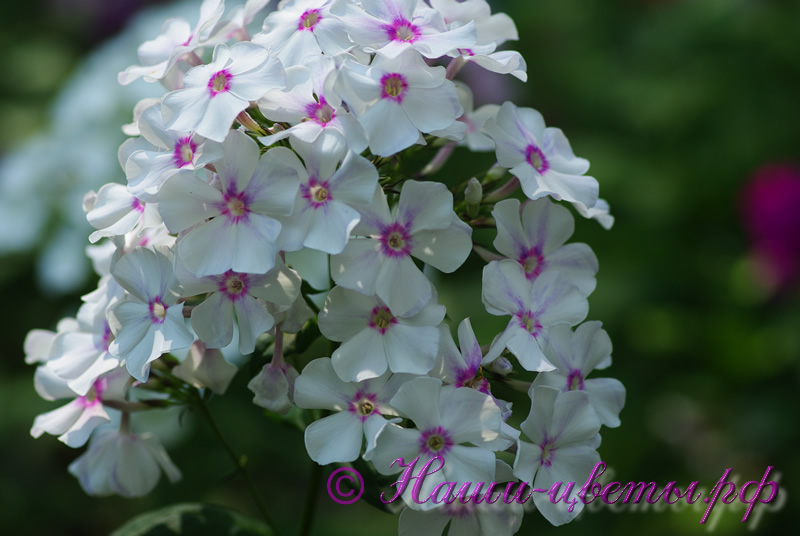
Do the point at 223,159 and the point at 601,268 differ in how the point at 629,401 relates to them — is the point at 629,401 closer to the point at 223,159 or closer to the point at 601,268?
the point at 601,268

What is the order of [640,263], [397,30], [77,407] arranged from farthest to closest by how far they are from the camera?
[640,263]
[77,407]
[397,30]

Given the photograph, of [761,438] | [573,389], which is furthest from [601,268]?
[573,389]

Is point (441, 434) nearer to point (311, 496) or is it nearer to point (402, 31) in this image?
point (311, 496)

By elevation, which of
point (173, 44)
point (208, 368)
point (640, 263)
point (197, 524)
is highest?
point (173, 44)

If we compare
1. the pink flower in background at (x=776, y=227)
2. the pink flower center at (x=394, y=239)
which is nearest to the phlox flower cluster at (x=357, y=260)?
the pink flower center at (x=394, y=239)

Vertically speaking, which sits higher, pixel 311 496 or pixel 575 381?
pixel 575 381

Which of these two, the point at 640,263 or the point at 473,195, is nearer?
the point at 473,195

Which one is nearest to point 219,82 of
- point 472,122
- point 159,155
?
point 159,155
